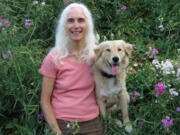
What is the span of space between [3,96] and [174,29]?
3.16m

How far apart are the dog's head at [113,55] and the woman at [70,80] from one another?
153 millimetres

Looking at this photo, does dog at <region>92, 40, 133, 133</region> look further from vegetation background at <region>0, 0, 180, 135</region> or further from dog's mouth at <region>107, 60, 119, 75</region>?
vegetation background at <region>0, 0, 180, 135</region>

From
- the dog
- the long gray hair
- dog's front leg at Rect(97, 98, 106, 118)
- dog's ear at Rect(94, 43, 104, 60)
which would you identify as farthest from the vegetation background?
dog's ear at Rect(94, 43, 104, 60)

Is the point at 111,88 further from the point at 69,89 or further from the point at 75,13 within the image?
the point at 75,13

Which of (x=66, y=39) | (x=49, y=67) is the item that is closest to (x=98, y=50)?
(x=66, y=39)

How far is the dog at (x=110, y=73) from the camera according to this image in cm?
270

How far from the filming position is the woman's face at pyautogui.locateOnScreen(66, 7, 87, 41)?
2.51 m

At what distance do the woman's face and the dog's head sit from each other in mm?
310

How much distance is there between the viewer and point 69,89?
2559mm

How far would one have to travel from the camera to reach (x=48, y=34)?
4332 millimetres

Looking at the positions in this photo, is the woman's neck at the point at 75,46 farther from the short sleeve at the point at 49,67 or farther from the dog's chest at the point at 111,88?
the dog's chest at the point at 111,88

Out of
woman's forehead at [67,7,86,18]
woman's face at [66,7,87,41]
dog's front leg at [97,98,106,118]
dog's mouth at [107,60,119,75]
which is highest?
woman's forehead at [67,7,86,18]

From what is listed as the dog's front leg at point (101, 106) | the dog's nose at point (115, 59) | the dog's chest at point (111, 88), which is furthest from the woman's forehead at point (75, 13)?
the dog's front leg at point (101, 106)

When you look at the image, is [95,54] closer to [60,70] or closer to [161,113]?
[60,70]
